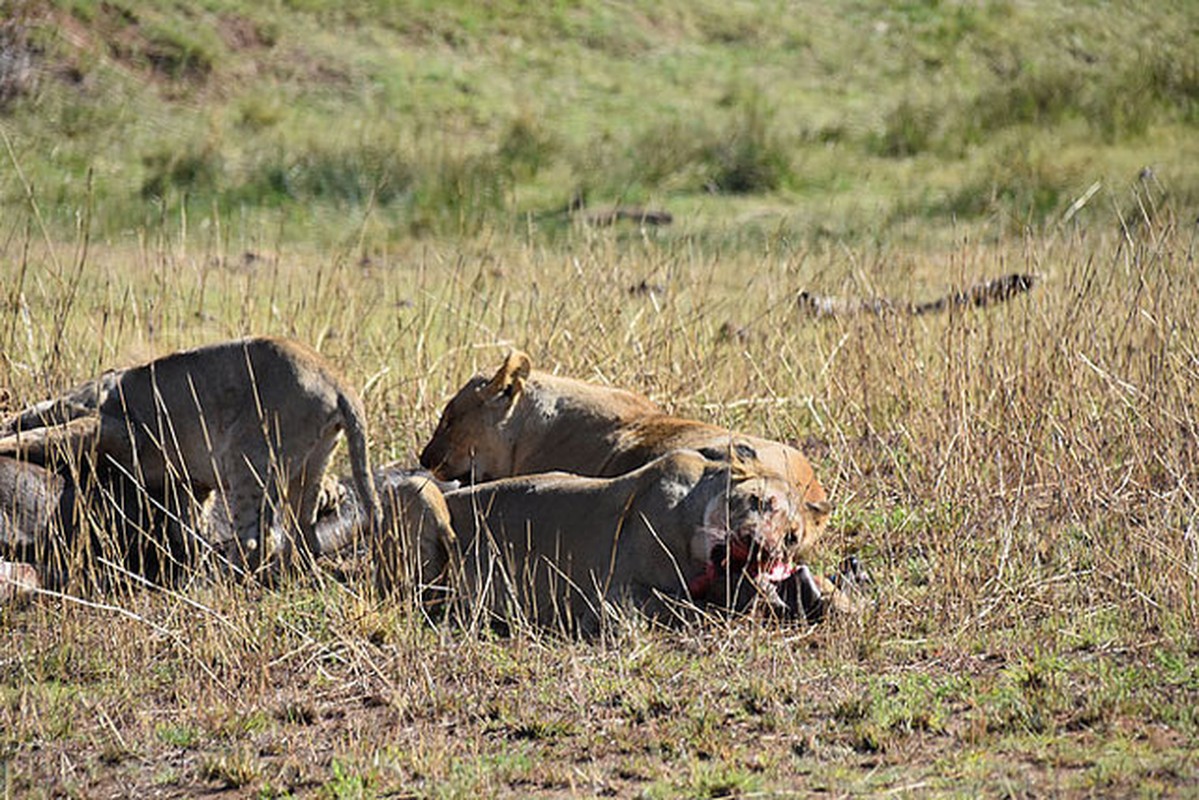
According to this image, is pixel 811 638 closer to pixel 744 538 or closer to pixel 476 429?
pixel 744 538

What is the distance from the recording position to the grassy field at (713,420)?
474cm

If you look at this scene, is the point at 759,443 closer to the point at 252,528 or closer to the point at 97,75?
the point at 252,528

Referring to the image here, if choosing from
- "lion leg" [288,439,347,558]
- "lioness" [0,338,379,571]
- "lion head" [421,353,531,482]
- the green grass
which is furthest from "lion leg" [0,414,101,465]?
the green grass

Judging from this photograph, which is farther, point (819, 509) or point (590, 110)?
point (590, 110)

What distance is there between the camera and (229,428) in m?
6.70

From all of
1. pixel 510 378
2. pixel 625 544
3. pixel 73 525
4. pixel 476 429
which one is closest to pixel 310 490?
pixel 73 525

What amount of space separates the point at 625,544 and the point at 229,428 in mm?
1633

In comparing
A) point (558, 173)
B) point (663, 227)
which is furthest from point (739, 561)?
point (558, 173)

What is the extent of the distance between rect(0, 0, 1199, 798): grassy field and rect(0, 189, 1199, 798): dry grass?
2 cm

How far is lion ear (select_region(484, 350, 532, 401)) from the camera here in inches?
293

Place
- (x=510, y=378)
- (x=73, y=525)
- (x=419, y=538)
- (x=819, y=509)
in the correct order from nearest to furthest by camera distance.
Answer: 1. (x=819, y=509)
2. (x=419, y=538)
3. (x=73, y=525)
4. (x=510, y=378)

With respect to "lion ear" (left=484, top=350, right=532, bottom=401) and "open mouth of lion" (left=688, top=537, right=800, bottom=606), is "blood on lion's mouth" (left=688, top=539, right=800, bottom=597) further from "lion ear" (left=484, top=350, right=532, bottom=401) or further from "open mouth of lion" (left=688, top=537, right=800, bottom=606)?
"lion ear" (left=484, top=350, right=532, bottom=401)

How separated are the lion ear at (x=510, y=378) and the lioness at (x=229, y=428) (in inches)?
36.4

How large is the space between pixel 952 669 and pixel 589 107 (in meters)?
16.1
